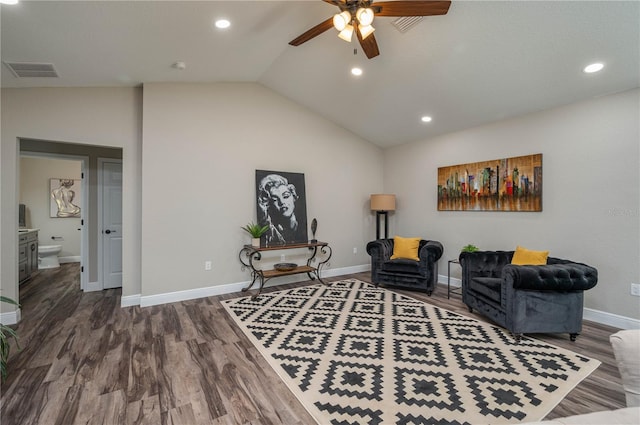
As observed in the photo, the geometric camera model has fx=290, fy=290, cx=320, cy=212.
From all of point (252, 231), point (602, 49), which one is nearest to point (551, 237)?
point (602, 49)

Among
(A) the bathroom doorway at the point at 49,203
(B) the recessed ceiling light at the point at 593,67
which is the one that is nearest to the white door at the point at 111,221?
(A) the bathroom doorway at the point at 49,203

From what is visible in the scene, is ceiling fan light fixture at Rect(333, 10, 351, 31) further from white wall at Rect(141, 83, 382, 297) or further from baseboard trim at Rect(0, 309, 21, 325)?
baseboard trim at Rect(0, 309, 21, 325)

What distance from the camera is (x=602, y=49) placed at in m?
2.55

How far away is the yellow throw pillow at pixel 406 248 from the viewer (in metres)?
4.63

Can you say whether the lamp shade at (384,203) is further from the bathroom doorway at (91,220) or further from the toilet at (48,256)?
the toilet at (48,256)

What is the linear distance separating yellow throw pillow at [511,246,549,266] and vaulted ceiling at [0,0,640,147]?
5.85 ft

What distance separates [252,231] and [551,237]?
3873 millimetres

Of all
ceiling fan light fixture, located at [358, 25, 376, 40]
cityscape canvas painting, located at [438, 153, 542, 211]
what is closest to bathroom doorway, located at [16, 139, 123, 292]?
ceiling fan light fixture, located at [358, 25, 376, 40]

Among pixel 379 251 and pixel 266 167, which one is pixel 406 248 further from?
pixel 266 167

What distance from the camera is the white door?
175 inches

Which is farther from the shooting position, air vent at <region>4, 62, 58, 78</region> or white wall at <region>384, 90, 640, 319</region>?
white wall at <region>384, 90, 640, 319</region>

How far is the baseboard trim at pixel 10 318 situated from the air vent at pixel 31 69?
8.20 ft

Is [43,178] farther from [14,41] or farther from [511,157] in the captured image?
[511,157]

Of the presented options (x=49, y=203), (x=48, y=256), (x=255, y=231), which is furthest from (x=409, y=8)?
A: (x=49, y=203)
